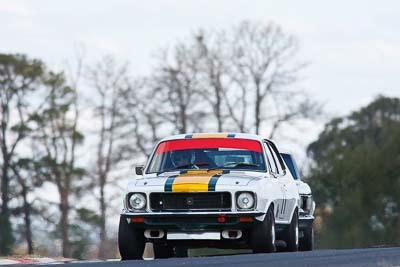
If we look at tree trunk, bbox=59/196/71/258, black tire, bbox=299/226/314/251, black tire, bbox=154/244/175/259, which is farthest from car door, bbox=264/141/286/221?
tree trunk, bbox=59/196/71/258

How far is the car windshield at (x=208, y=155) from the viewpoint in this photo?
1664cm

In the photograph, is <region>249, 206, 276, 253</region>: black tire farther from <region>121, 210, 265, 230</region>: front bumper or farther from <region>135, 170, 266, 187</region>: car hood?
<region>135, 170, 266, 187</region>: car hood

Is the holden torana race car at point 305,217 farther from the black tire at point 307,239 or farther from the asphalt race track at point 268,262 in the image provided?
the asphalt race track at point 268,262

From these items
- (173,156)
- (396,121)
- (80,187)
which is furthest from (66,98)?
(173,156)

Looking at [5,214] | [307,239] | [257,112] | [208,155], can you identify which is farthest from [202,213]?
[257,112]

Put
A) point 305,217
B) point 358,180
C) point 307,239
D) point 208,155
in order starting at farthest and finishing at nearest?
point 358,180 → point 307,239 → point 305,217 → point 208,155

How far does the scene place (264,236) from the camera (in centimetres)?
1566

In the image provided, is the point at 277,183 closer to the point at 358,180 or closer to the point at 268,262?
the point at 268,262

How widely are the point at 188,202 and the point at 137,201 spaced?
0.61 meters

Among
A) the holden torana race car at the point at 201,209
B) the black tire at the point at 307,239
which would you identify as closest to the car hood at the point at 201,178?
the holden torana race car at the point at 201,209

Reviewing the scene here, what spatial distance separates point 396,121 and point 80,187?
1992cm

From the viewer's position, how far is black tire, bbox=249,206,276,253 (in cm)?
1562

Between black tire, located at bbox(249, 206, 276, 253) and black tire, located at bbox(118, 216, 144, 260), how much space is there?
1348mm

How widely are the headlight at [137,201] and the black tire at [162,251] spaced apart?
1.70 metres
